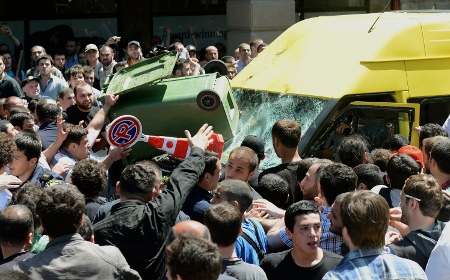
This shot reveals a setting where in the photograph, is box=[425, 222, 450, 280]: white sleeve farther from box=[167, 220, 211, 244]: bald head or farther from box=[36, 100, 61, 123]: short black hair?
box=[36, 100, 61, 123]: short black hair

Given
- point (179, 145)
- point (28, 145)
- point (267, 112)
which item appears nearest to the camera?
point (28, 145)

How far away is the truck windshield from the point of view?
7.72m

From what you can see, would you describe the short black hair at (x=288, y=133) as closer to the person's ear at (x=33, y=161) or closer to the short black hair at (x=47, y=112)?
the person's ear at (x=33, y=161)

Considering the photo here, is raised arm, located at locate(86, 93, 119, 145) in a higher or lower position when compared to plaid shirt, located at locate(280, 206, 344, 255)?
higher

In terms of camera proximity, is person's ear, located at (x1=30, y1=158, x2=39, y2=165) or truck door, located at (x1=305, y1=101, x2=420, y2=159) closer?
person's ear, located at (x1=30, y1=158, x2=39, y2=165)

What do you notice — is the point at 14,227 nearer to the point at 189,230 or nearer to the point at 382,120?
the point at 189,230

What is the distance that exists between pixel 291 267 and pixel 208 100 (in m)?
2.85

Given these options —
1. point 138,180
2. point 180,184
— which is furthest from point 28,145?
point 180,184

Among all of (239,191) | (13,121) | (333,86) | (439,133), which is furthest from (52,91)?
(239,191)

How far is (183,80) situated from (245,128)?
75 cm

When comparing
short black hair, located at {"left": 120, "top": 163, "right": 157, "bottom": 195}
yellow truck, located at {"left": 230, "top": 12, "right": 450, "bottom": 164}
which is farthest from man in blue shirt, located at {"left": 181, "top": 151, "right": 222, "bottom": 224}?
yellow truck, located at {"left": 230, "top": 12, "right": 450, "bottom": 164}

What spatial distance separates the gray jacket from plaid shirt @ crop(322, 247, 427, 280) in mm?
1063

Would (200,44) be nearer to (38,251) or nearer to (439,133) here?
(439,133)

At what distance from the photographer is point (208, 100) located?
747 centimetres
